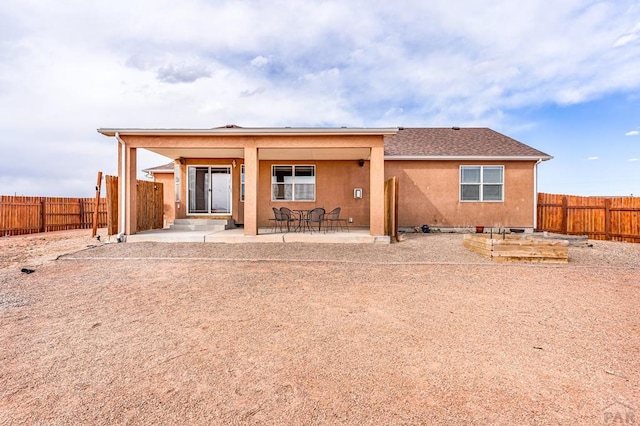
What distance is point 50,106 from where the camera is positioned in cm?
1123

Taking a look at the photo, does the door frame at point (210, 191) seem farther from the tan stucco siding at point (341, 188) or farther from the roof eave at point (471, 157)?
the roof eave at point (471, 157)

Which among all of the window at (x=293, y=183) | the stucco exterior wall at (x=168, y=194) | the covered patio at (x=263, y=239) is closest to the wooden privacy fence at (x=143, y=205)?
the covered patio at (x=263, y=239)

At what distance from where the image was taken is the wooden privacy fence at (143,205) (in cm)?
988

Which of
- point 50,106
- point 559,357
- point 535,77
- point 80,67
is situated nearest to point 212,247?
point 80,67

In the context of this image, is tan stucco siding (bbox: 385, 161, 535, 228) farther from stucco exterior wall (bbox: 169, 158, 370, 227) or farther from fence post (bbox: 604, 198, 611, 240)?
fence post (bbox: 604, 198, 611, 240)

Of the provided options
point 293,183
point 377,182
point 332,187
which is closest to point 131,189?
point 293,183

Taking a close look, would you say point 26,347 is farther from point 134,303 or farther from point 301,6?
point 301,6

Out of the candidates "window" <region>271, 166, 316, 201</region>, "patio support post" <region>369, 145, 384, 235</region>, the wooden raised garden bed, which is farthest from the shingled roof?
the wooden raised garden bed

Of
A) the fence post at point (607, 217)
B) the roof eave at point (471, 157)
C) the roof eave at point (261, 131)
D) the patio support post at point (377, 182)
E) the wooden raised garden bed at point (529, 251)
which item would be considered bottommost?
the wooden raised garden bed at point (529, 251)

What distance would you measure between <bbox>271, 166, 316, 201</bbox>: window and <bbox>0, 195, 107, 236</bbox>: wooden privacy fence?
35.8 feet

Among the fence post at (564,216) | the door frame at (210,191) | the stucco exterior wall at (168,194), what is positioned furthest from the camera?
the stucco exterior wall at (168,194)

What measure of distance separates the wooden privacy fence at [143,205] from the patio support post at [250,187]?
13.9 feet

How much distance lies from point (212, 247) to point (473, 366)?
294 inches

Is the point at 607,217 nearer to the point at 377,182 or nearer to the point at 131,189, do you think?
the point at 377,182
